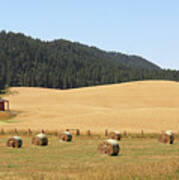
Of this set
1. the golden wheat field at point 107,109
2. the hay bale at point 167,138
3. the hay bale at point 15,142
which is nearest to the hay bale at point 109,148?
the hay bale at point 15,142

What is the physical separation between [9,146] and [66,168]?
11.9 metres

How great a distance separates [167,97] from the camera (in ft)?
322

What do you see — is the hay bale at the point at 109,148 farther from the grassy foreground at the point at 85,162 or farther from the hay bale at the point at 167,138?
the hay bale at the point at 167,138

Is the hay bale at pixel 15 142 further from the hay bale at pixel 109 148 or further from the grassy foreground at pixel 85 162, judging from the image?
the hay bale at pixel 109 148

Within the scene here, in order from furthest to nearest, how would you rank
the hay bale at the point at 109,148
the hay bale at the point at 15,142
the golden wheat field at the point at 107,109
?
1. the golden wheat field at the point at 107,109
2. the hay bale at the point at 15,142
3. the hay bale at the point at 109,148

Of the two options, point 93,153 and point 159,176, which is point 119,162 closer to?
point 93,153

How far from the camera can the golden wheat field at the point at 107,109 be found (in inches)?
2079

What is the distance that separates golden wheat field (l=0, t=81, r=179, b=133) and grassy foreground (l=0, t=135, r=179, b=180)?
1356cm

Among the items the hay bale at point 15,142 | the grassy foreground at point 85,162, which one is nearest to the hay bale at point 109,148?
the grassy foreground at point 85,162

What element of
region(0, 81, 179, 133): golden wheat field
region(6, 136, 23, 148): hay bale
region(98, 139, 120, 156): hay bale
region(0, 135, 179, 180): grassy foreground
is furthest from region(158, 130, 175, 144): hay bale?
region(6, 136, 23, 148): hay bale

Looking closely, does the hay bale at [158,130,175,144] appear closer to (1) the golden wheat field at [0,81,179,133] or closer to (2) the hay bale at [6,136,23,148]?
(1) the golden wheat field at [0,81,179,133]

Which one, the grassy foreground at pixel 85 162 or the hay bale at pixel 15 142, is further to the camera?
the hay bale at pixel 15 142

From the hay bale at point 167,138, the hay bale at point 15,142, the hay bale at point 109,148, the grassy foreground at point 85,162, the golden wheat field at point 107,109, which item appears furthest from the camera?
the golden wheat field at point 107,109

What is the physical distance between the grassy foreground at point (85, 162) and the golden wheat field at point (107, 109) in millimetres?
13559
